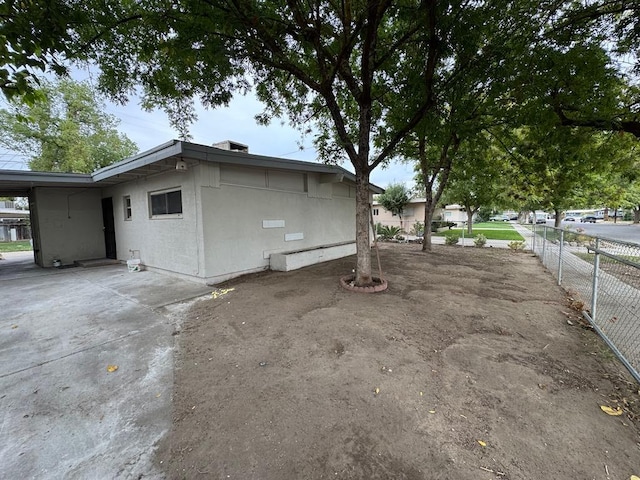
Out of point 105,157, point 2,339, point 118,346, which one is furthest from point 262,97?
point 105,157

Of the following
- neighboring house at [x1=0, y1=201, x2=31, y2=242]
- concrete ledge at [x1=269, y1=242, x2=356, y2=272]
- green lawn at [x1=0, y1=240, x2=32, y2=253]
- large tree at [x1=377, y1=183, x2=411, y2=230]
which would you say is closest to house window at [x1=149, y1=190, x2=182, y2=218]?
concrete ledge at [x1=269, y1=242, x2=356, y2=272]

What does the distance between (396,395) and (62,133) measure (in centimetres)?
2358

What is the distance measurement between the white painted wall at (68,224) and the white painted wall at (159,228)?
1.02m

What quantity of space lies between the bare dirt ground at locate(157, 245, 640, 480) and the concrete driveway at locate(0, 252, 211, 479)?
0.23 meters

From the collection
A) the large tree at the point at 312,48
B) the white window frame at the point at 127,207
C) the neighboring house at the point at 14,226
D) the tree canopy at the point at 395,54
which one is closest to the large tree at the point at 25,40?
the tree canopy at the point at 395,54

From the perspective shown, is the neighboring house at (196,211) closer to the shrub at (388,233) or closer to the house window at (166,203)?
the house window at (166,203)

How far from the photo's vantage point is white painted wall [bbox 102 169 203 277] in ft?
20.2

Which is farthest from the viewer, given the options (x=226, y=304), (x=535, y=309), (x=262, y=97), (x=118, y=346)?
(x=262, y=97)

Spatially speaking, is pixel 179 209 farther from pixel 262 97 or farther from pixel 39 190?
pixel 39 190

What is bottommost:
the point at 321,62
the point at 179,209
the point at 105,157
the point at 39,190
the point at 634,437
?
the point at 634,437

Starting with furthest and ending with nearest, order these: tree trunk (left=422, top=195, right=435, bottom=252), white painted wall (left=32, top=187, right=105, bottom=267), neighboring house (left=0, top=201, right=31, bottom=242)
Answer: neighboring house (left=0, top=201, right=31, bottom=242) < tree trunk (left=422, top=195, right=435, bottom=252) < white painted wall (left=32, top=187, right=105, bottom=267)

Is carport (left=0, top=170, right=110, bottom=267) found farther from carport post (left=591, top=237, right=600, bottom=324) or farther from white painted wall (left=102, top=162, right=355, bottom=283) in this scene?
carport post (left=591, top=237, right=600, bottom=324)

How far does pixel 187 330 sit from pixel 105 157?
68.5 ft

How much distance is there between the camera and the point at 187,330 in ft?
12.3
